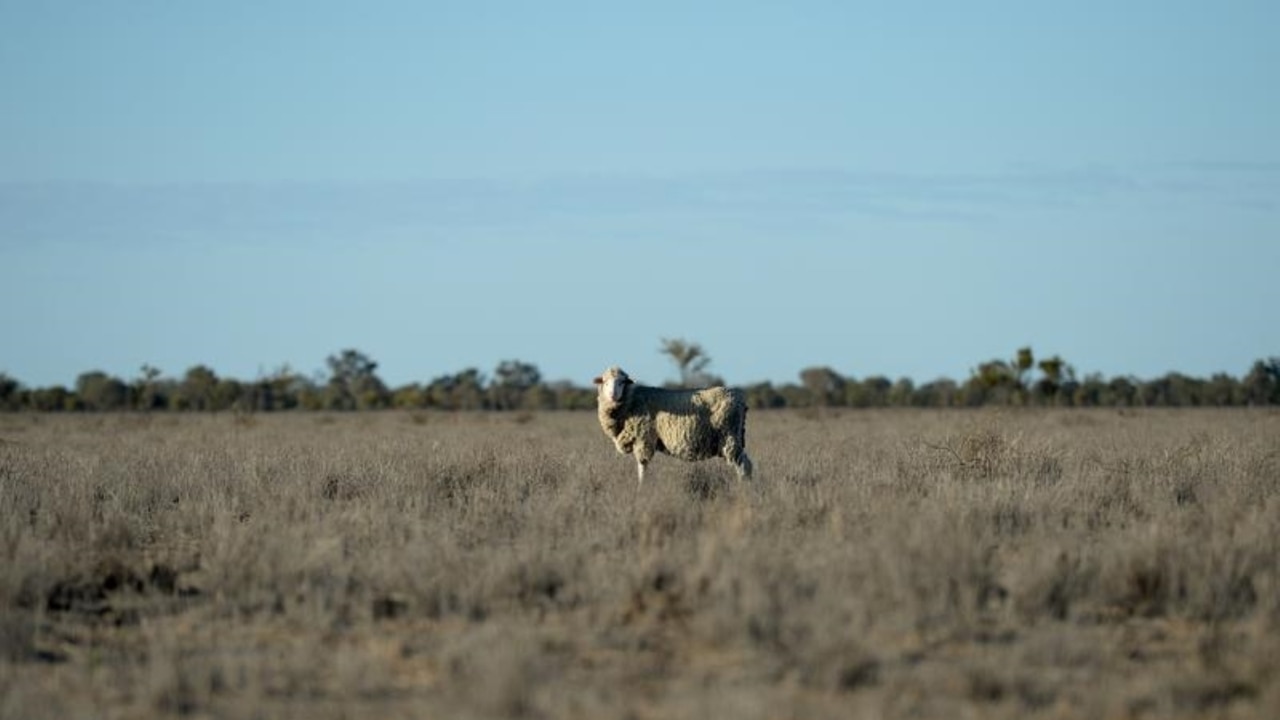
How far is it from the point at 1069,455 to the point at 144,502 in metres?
11.6

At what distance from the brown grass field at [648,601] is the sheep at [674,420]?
5.32ft

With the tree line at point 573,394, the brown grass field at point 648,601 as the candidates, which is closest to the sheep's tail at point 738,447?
the brown grass field at point 648,601

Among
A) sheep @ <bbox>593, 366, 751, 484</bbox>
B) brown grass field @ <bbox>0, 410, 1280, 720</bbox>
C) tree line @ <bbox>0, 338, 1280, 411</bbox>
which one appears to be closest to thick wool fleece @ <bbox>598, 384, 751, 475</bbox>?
sheep @ <bbox>593, 366, 751, 484</bbox>

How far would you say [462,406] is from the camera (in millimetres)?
79688

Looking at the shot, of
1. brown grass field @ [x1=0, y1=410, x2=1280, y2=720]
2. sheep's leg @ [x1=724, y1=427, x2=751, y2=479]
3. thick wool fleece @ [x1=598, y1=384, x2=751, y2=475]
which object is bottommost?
brown grass field @ [x1=0, y1=410, x2=1280, y2=720]

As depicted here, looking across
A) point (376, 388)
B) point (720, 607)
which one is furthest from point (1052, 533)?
point (376, 388)

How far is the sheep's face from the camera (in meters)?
16.7

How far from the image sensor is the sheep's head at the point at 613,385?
659 inches

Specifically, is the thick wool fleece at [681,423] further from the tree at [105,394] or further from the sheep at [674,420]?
the tree at [105,394]

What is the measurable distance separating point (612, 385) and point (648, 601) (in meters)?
7.69

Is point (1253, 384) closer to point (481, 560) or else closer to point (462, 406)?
point (462, 406)

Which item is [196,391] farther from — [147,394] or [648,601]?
[648,601]

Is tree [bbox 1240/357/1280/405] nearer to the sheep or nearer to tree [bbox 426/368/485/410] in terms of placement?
tree [bbox 426/368/485/410]

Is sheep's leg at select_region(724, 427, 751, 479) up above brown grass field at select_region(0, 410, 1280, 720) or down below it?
above
